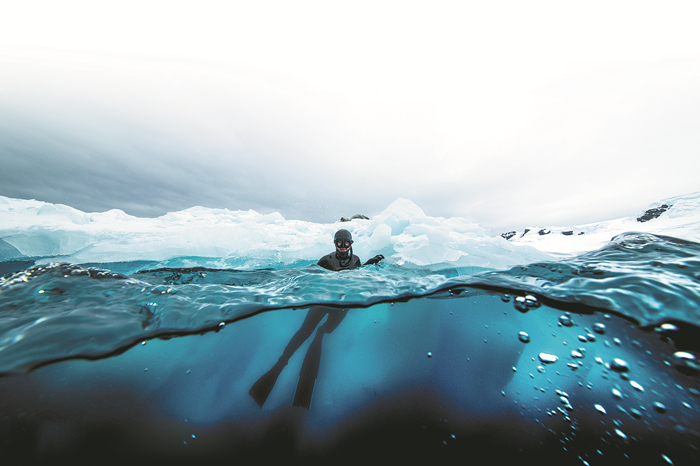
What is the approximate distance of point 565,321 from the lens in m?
2.35

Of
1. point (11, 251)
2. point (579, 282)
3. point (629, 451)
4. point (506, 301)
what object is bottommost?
point (629, 451)

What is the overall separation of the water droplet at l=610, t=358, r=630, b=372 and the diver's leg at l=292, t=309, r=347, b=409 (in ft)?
8.64

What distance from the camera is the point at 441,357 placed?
235 cm

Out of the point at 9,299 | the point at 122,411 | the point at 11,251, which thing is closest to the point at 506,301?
the point at 122,411

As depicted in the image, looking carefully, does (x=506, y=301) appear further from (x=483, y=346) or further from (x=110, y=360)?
(x=110, y=360)

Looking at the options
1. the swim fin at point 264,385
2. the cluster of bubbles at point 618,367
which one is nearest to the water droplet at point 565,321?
the cluster of bubbles at point 618,367

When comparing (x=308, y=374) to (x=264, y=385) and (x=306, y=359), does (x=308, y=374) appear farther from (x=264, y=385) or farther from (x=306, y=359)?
(x=264, y=385)

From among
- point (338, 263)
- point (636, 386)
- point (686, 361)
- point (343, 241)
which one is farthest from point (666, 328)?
point (338, 263)

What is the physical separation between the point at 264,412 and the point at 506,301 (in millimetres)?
2978

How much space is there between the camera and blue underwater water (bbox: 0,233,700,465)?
1.59 metres

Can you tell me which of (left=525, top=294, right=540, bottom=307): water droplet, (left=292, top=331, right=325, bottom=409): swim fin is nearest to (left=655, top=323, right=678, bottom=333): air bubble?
(left=525, top=294, right=540, bottom=307): water droplet

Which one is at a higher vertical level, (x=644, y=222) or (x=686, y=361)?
(x=644, y=222)

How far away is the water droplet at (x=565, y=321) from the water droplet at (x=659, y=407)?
721mm

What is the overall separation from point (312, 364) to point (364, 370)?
571 mm
